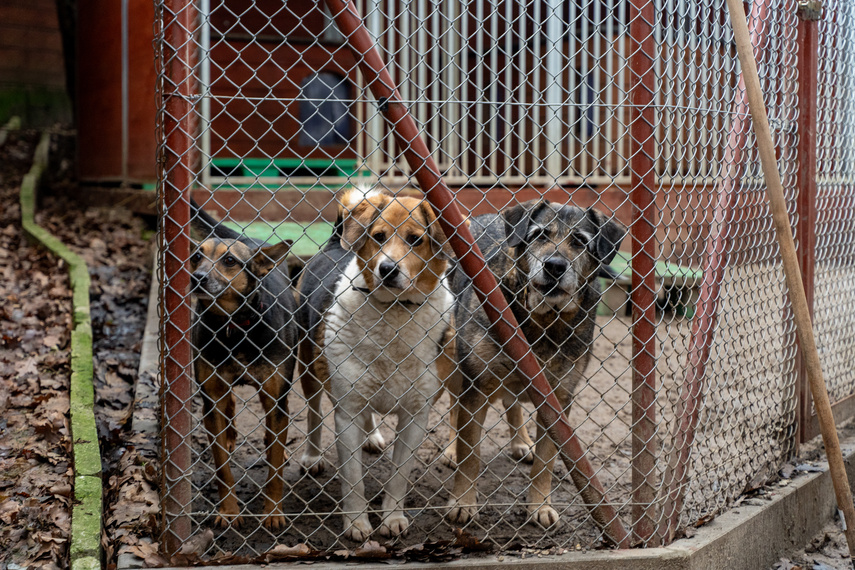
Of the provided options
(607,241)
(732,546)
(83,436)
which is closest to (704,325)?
(607,241)

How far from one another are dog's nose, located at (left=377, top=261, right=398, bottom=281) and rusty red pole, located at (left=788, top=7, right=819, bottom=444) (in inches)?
92.3

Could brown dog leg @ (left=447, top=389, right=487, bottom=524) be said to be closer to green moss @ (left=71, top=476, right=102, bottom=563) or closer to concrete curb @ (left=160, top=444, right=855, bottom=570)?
concrete curb @ (left=160, top=444, right=855, bottom=570)

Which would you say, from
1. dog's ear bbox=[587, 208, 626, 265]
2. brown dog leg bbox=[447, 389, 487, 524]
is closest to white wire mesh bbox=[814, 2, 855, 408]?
dog's ear bbox=[587, 208, 626, 265]

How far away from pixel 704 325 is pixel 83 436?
9.92 feet

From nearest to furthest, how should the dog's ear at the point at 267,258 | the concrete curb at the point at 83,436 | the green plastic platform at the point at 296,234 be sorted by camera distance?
1. the concrete curb at the point at 83,436
2. the dog's ear at the point at 267,258
3. the green plastic platform at the point at 296,234

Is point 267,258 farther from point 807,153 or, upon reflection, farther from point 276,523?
point 807,153

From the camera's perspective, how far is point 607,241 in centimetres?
379

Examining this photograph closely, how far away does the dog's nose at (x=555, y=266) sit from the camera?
143 inches

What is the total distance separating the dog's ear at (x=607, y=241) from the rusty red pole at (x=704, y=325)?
462 millimetres

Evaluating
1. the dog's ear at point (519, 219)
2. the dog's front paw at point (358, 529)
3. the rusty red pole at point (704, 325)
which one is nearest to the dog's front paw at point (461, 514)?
the dog's front paw at point (358, 529)

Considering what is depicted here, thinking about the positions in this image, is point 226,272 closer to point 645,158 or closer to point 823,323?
point 645,158

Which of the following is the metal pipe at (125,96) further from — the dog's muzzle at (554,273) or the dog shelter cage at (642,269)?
the dog's muzzle at (554,273)

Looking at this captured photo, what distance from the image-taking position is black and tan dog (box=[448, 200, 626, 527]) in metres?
3.78

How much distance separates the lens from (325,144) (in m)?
9.41
